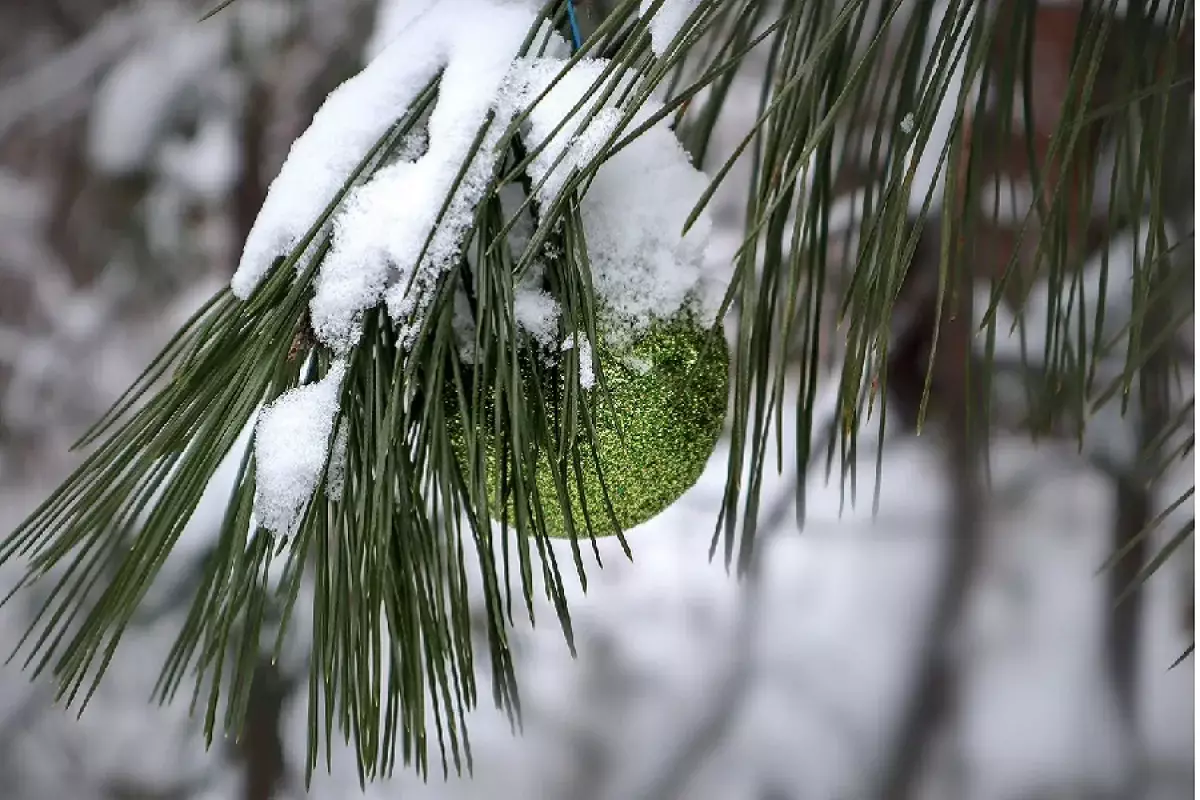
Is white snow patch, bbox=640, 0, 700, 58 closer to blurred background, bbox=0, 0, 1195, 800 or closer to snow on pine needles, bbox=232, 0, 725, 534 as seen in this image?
snow on pine needles, bbox=232, 0, 725, 534

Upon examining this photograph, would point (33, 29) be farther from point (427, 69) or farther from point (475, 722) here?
point (427, 69)

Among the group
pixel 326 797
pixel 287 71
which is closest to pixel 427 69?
pixel 287 71

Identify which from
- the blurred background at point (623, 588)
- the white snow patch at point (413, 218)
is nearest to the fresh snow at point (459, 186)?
the white snow patch at point (413, 218)

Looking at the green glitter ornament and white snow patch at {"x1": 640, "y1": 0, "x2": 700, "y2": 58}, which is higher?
white snow patch at {"x1": 640, "y1": 0, "x2": 700, "y2": 58}

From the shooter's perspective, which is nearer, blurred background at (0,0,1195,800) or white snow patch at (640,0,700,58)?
white snow patch at (640,0,700,58)

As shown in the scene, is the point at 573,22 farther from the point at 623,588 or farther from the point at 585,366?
the point at 623,588

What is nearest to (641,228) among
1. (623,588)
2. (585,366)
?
(585,366)

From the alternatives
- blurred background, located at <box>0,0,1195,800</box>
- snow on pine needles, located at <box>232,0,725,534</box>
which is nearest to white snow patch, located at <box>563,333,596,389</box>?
snow on pine needles, located at <box>232,0,725,534</box>
